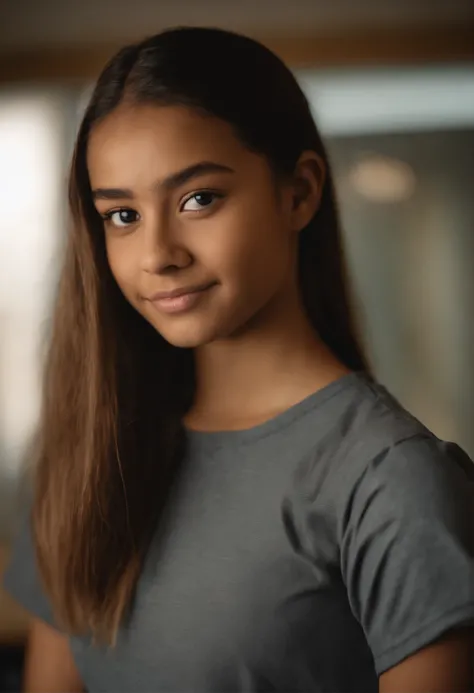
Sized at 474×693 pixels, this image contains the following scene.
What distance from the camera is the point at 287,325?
52 cm

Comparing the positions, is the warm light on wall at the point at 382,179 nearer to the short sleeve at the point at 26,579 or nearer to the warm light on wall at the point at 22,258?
the warm light on wall at the point at 22,258

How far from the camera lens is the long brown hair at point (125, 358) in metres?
0.49

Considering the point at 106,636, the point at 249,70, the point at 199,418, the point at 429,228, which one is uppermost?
the point at 249,70

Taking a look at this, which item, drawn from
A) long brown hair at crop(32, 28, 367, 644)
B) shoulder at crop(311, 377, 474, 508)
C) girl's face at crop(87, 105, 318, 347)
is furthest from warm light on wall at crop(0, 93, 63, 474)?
shoulder at crop(311, 377, 474, 508)

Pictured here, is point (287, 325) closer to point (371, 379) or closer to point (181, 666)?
point (371, 379)

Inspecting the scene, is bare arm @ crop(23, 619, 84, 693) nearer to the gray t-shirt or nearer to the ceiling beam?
the gray t-shirt

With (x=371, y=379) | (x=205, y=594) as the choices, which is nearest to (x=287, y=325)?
(x=371, y=379)

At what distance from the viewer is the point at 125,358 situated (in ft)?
1.95

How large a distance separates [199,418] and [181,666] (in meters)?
0.17

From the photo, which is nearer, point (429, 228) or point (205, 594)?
point (205, 594)

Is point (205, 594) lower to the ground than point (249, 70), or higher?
lower

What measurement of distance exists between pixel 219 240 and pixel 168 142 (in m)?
0.07

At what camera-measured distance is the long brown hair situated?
49 centimetres

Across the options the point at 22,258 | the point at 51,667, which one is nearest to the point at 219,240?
the point at 22,258
